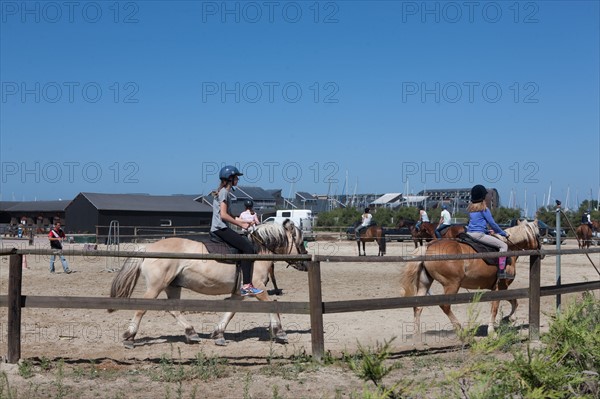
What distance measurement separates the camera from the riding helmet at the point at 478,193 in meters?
9.08

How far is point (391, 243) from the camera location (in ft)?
118

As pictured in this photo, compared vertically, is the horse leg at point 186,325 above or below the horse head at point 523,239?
below

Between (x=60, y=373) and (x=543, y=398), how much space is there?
4.36m

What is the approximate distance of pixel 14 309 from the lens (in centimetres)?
667

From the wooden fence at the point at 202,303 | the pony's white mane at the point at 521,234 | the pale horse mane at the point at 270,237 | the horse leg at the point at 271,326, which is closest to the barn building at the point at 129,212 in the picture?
the pony's white mane at the point at 521,234

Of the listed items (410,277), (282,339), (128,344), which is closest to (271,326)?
(282,339)

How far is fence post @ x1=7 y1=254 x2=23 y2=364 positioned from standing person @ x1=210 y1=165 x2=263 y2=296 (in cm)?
244

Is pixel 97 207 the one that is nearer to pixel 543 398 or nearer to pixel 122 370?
pixel 122 370

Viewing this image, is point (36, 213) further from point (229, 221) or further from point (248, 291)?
point (248, 291)

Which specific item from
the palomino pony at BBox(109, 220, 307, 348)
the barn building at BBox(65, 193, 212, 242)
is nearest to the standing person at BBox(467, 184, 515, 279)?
the palomino pony at BBox(109, 220, 307, 348)

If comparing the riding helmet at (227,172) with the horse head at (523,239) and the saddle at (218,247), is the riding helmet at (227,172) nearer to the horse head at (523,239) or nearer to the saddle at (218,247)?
the saddle at (218,247)

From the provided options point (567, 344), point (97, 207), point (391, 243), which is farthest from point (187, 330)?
point (97, 207)

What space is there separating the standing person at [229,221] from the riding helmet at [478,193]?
10.7 ft

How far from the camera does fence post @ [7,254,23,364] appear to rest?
21.6 ft
